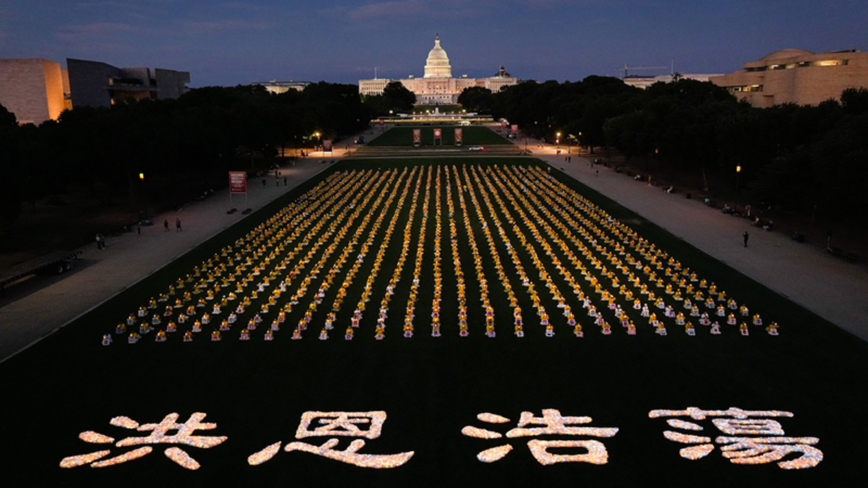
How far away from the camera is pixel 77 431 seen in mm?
19875

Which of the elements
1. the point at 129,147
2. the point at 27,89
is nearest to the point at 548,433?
the point at 129,147

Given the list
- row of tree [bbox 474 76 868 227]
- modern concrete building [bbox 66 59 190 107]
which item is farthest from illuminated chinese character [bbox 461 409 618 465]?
modern concrete building [bbox 66 59 190 107]

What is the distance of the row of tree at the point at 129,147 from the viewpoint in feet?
151

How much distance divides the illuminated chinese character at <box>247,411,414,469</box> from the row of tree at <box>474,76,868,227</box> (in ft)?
120

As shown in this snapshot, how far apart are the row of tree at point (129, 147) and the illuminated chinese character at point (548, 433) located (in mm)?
41814

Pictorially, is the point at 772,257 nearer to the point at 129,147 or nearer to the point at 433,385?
the point at 433,385

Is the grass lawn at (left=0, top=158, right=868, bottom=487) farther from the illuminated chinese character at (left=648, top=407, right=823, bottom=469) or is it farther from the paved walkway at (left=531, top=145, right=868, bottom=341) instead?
the paved walkway at (left=531, top=145, right=868, bottom=341)

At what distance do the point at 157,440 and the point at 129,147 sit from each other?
151 ft

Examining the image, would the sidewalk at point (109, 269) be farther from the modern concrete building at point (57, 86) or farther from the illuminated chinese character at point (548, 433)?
the modern concrete building at point (57, 86)

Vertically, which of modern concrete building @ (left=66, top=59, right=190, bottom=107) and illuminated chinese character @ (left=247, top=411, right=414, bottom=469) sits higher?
modern concrete building @ (left=66, top=59, right=190, bottom=107)

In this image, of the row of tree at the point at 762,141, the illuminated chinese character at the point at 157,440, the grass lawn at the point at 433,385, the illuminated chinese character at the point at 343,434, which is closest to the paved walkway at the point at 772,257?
the grass lawn at the point at 433,385

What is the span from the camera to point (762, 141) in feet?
183

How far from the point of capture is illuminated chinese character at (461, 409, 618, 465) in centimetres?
1809

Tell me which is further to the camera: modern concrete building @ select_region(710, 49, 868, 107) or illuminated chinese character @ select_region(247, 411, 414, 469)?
modern concrete building @ select_region(710, 49, 868, 107)
